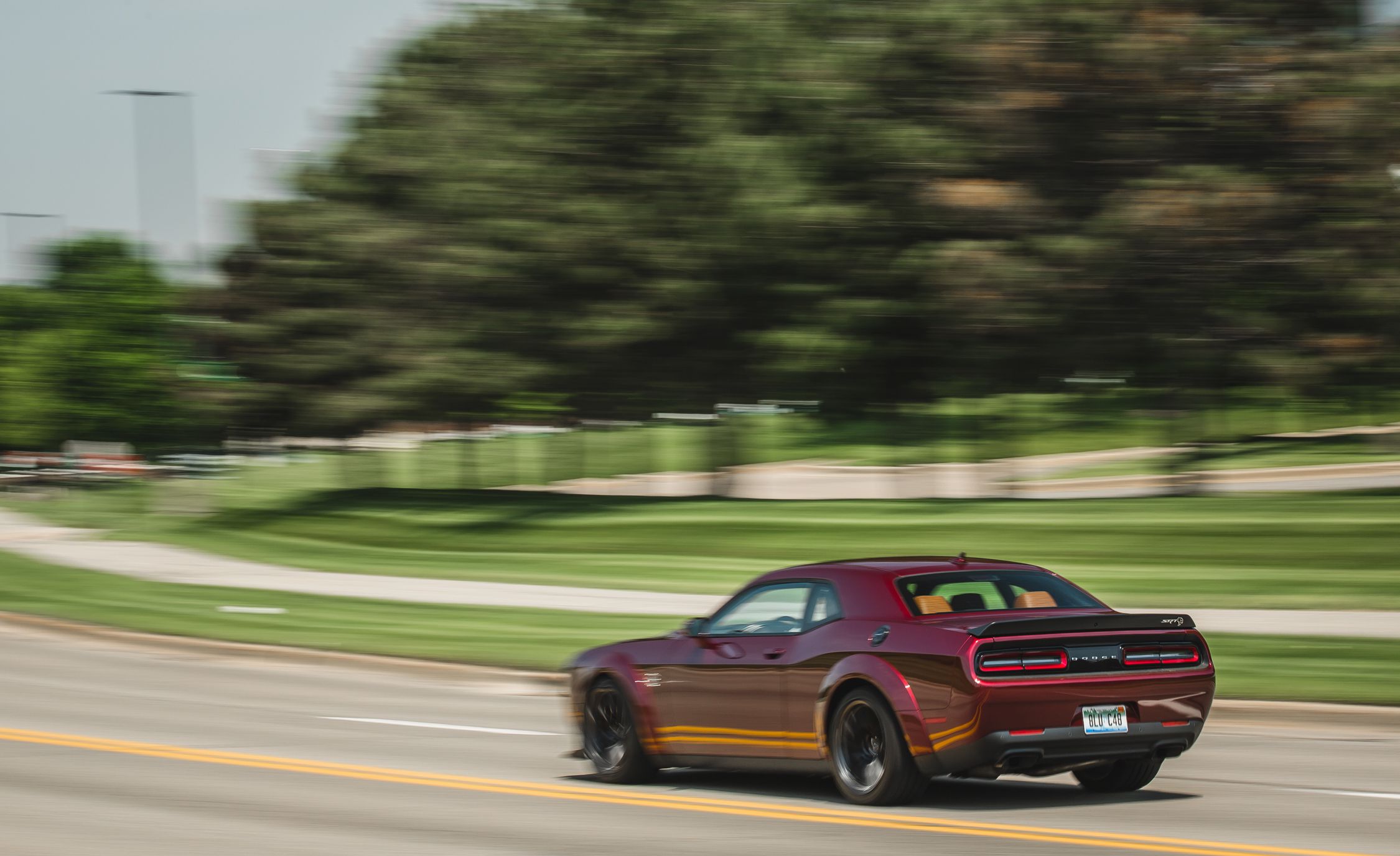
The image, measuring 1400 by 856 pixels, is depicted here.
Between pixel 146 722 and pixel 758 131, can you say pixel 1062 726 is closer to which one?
pixel 146 722

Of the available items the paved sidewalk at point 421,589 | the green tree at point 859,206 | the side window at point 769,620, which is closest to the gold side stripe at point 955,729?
the side window at point 769,620

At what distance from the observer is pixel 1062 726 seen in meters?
7.89

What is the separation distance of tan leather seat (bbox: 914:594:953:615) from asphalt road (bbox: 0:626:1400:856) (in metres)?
0.97

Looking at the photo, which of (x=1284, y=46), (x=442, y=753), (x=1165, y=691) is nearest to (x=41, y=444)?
(x=1284, y=46)

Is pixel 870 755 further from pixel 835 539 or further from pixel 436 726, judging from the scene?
pixel 835 539

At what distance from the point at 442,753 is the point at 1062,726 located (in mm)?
4988

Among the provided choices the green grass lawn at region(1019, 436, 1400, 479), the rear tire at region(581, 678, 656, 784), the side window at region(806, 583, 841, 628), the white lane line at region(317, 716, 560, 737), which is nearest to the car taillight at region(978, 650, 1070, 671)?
the side window at region(806, 583, 841, 628)

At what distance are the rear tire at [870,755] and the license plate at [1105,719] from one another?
2.77 feet

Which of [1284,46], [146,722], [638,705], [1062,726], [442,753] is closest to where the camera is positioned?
[1062,726]

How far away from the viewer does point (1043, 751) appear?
783cm

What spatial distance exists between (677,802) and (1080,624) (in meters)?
2.41

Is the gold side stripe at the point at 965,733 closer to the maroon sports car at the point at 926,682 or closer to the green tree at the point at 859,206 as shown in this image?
the maroon sports car at the point at 926,682

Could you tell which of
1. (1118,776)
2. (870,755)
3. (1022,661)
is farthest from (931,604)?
(1118,776)

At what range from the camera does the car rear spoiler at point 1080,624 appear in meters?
7.89
